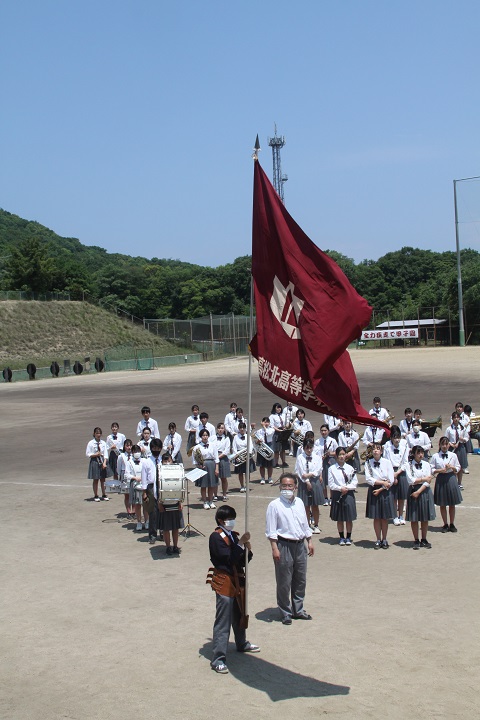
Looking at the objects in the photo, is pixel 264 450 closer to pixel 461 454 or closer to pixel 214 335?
pixel 461 454

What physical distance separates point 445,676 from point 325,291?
4.17 m

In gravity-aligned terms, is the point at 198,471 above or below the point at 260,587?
above

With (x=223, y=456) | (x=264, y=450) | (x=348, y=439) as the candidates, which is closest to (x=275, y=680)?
(x=223, y=456)

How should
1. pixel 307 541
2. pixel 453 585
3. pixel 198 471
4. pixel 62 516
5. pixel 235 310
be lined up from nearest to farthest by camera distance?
1. pixel 307 541
2. pixel 453 585
3. pixel 198 471
4. pixel 62 516
5. pixel 235 310

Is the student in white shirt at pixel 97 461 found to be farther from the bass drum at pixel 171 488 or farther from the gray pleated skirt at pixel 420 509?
the gray pleated skirt at pixel 420 509

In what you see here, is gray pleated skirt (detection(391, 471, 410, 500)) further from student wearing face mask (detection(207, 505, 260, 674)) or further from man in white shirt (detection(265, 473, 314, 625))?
student wearing face mask (detection(207, 505, 260, 674))

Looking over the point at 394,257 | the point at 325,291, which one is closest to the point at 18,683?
the point at 325,291

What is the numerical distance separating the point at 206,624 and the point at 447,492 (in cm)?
609

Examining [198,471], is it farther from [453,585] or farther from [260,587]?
[453,585]

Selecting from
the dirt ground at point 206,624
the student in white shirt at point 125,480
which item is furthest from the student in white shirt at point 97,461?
the student in white shirt at point 125,480

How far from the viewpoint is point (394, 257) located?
4904 inches

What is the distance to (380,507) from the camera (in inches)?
535

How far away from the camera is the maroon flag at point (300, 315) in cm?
835

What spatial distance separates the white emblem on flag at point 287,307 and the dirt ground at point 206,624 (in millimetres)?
3619
